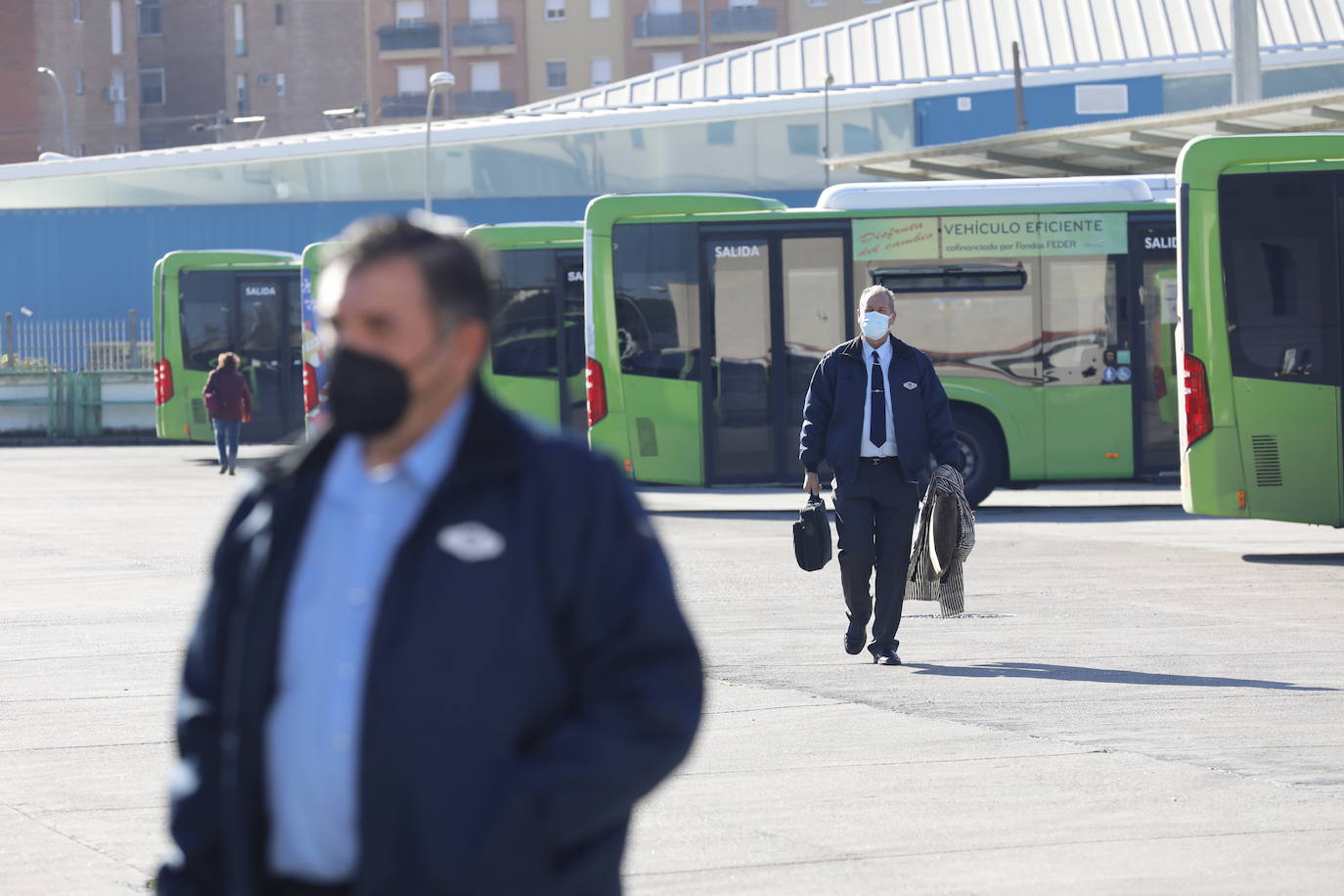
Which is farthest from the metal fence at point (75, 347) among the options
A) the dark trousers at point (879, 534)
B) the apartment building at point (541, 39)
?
the apartment building at point (541, 39)

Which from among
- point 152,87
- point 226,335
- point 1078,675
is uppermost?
point 152,87

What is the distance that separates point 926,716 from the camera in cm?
895

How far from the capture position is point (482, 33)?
88.9m

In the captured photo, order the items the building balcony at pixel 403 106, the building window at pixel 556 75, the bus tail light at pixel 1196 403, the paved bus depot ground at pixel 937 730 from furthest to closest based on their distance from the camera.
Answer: the building balcony at pixel 403 106
the building window at pixel 556 75
the bus tail light at pixel 1196 403
the paved bus depot ground at pixel 937 730

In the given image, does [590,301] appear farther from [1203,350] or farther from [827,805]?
[827,805]

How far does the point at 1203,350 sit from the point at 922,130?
36985 mm

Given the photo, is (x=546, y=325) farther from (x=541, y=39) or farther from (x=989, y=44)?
(x=541, y=39)

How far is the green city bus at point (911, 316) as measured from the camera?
20656mm

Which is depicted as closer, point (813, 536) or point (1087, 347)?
point (813, 536)

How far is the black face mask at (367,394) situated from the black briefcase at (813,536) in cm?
836

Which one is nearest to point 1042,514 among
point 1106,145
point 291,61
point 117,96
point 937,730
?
point 1106,145

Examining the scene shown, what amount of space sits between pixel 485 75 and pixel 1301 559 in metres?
77.3

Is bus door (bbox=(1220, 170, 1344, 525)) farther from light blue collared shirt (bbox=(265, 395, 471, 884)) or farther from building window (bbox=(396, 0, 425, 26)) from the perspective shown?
building window (bbox=(396, 0, 425, 26))

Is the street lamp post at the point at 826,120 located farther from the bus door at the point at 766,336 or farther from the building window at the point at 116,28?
the building window at the point at 116,28
